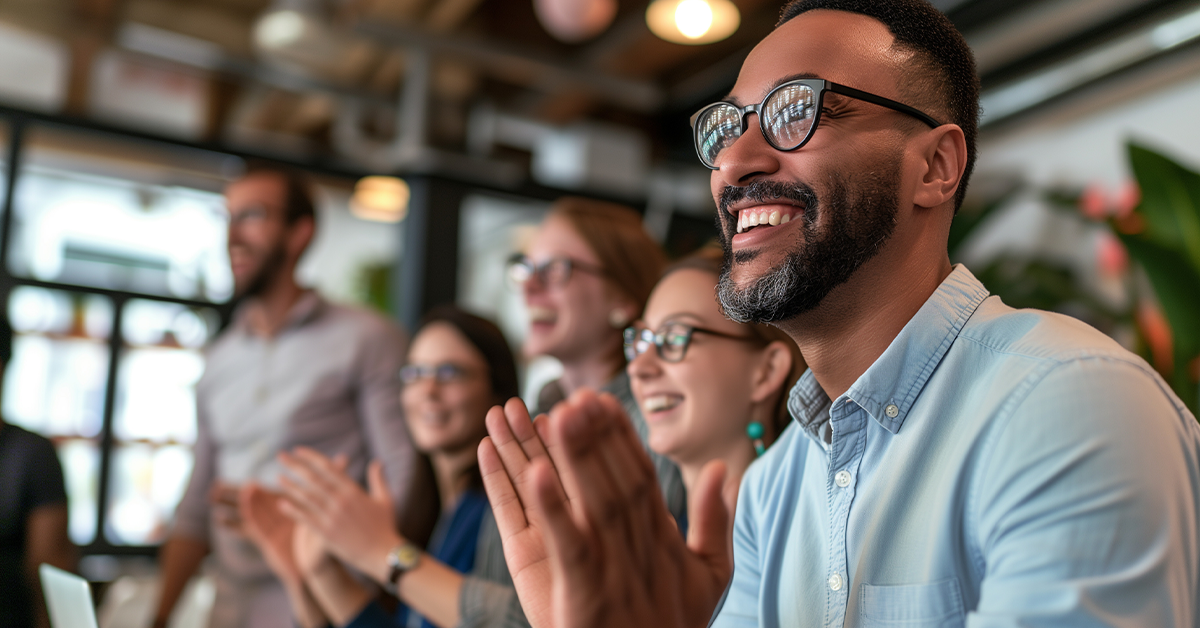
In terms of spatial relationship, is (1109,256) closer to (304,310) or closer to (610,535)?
(304,310)

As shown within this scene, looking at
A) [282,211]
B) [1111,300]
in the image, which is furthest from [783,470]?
[1111,300]

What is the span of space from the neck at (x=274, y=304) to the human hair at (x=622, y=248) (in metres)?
1.11

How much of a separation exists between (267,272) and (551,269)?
1150 millimetres

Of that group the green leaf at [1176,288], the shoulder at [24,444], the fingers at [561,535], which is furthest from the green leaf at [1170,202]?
the shoulder at [24,444]

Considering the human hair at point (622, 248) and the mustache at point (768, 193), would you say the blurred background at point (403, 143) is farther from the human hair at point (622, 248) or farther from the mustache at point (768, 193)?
the mustache at point (768, 193)

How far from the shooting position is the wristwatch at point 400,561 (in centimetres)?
169

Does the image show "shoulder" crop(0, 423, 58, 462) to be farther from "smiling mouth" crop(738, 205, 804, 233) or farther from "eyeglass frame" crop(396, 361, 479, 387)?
"smiling mouth" crop(738, 205, 804, 233)

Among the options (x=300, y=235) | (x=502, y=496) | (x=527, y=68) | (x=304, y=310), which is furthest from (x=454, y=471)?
(x=527, y=68)

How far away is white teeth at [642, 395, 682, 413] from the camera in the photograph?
4.44 feet

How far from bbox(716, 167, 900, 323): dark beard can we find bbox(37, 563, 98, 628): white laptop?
3.06 ft

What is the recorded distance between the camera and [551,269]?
A: 1902 mm

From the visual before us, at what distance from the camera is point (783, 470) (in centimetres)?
106

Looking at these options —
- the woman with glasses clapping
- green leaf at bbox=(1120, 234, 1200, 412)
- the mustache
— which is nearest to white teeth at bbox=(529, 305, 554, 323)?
the woman with glasses clapping

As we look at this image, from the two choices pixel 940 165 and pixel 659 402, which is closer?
pixel 940 165
